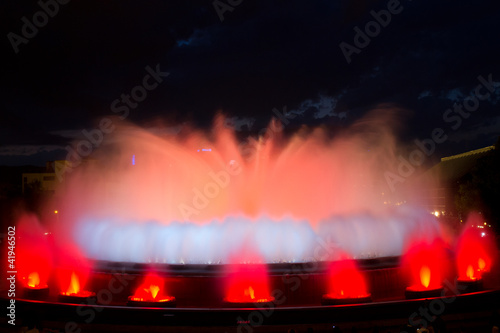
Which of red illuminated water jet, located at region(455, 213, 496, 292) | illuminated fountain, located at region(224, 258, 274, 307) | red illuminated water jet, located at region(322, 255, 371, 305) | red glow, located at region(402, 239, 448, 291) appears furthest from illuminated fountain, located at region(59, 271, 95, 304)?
red illuminated water jet, located at region(455, 213, 496, 292)

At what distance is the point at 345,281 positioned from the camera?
12539 mm

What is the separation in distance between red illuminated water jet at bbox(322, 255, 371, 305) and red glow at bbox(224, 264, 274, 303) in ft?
5.27

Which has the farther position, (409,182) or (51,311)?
(409,182)

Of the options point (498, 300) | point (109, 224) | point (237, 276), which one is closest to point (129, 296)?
point (237, 276)

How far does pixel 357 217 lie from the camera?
17859 millimetres

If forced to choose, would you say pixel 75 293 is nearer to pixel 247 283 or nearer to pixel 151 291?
pixel 151 291

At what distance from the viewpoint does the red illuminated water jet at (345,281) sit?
1252 cm

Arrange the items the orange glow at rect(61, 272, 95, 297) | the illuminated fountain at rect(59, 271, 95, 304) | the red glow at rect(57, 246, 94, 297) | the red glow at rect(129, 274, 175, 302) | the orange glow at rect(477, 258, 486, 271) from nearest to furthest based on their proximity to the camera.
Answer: the red glow at rect(129, 274, 175, 302) → the illuminated fountain at rect(59, 271, 95, 304) → the orange glow at rect(61, 272, 95, 297) → the red glow at rect(57, 246, 94, 297) → the orange glow at rect(477, 258, 486, 271)

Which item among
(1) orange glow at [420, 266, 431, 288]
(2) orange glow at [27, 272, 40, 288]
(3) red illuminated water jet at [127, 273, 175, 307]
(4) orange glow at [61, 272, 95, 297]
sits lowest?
(1) orange glow at [420, 266, 431, 288]

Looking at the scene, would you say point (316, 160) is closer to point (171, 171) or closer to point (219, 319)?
point (171, 171)

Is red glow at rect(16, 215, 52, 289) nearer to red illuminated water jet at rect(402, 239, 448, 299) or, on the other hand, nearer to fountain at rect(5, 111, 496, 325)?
fountain at rect(5, 111, 496, 325)

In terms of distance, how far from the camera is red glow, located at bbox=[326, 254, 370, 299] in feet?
41.1

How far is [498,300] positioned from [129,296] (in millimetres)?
9065

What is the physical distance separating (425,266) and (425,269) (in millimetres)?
86
